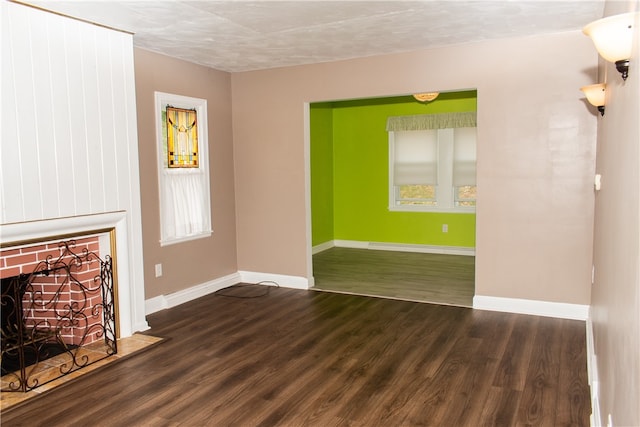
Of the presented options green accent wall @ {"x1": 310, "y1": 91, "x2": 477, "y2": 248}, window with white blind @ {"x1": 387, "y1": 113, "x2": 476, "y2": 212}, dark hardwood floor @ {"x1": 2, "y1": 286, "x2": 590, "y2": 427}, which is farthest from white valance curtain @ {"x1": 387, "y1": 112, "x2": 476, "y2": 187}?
dark hardwood floor @ {"x1": 2, "y1": 286, "x2": 590, "y2": 427}

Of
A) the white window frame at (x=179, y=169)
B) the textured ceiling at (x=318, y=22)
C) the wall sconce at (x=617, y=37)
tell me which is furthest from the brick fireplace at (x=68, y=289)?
the wall sconce at (x=617, y=37)

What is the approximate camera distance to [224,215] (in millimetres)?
5918

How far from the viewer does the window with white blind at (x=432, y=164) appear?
7805 millimetres

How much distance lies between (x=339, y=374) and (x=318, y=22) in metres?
2.72

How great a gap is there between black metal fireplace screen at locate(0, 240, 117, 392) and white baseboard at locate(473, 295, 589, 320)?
3.42 meters

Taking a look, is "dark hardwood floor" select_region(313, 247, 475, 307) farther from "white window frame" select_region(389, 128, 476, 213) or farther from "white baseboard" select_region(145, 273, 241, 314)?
"white baseboard" select_region(145, 273, 241, 314)

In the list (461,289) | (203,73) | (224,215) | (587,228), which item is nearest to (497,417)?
(587,228)

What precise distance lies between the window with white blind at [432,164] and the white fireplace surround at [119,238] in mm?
5084

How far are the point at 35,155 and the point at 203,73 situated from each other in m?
2.48

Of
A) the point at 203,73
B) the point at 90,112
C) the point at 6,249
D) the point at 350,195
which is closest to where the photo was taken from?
the point at 6,249

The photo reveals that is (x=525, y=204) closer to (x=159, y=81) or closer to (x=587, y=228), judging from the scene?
(x=587, y=228)

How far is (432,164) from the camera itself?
809cm

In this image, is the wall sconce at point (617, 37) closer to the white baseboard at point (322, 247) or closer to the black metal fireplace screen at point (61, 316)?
the black metal fireplace screen at point (61, 316)

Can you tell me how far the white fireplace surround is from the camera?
3407mm
